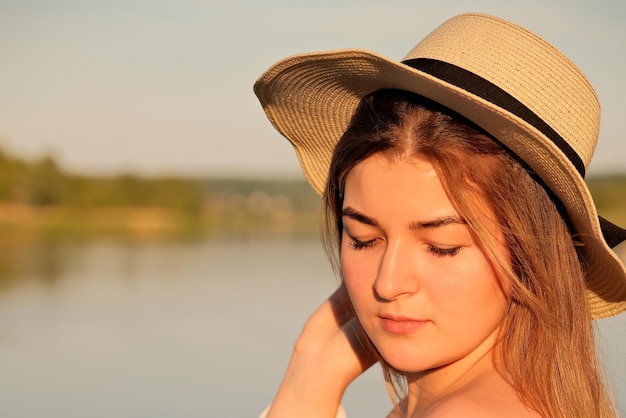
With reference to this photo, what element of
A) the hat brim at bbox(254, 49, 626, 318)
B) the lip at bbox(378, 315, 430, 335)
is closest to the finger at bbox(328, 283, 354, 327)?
the hat brim at bbox(254, 49, 626, 318)

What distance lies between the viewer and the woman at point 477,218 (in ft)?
5.46

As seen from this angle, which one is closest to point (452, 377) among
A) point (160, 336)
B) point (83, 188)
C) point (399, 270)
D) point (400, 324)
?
point (400, 324)

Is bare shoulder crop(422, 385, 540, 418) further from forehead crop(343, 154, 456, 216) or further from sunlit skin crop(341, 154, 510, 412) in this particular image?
forehead crop(343, 154, 456, 216)

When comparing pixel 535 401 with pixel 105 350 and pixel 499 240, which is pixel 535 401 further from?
pixel 105 350

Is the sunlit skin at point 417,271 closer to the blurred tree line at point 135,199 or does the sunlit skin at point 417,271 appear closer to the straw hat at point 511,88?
the straw hat at point 511,88

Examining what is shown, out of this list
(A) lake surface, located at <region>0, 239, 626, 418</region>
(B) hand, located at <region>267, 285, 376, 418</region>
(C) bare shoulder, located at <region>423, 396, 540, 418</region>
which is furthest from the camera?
(A) lake surface, located at <region>0, 239, 626, 418</region>

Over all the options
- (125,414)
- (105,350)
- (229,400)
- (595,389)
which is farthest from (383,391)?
(595,389)

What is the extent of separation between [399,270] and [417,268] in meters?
0.03

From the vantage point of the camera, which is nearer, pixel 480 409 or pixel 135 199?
pixel 480 409

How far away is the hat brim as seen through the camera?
5.33 feet

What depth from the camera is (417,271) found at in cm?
169

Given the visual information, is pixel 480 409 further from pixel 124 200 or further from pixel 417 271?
pixel 124 200

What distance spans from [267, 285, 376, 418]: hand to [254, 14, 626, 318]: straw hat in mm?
622

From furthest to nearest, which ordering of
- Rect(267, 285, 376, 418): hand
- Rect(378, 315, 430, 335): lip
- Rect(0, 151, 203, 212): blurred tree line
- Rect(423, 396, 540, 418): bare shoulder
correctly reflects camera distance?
Rect(0, 151, 203, 212): blurred tree line, Rect(267, 285, 376, 418): hand, Rect(378, 315, 430, 335): lip, Rect(423, 396, 540, 418): bare shoulder
